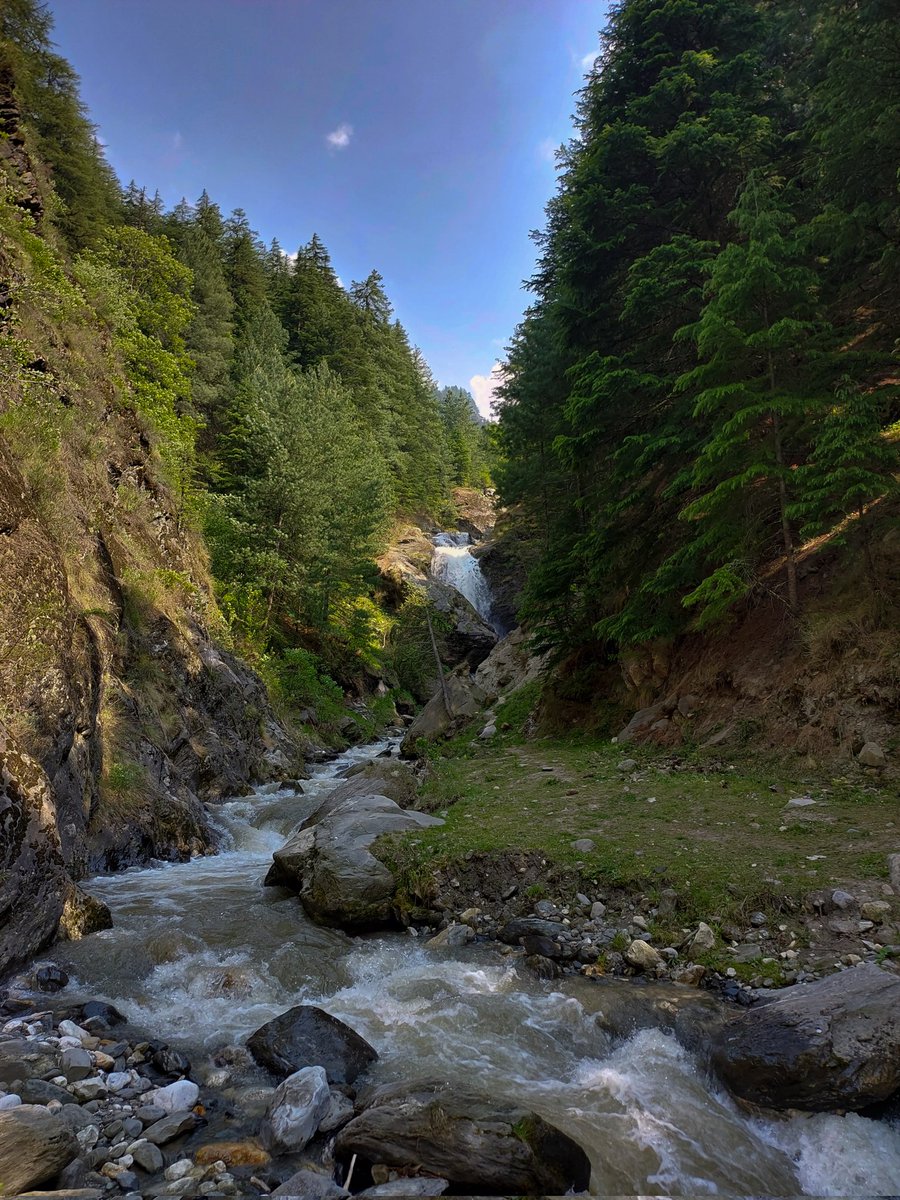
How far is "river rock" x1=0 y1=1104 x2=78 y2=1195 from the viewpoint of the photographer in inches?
114

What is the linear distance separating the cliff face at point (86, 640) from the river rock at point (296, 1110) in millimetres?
3128

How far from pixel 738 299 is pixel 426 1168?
11631mm

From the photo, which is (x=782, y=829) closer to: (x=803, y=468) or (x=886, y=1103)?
(x=886, y=1103)

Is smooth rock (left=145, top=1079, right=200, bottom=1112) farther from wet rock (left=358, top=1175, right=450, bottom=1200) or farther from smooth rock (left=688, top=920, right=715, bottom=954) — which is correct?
smooth rock (left=688, top=920, right=715, bottom=954)

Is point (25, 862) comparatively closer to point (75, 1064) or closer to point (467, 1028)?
point (75, 1064)

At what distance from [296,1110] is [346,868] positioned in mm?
3715

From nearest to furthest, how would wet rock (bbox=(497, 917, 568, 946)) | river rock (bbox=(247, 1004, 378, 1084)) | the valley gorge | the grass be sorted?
the valley gorge, river rock (bbox=(247, 1004, 378, 1084)), the grass, wet rock (bbox=(497, 917, 568, 946))

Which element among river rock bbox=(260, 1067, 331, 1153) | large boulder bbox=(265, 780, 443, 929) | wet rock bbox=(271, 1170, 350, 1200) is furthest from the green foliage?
wet rock bbox=(271, 1170, 350, 1200)

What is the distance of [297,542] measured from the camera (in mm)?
25656

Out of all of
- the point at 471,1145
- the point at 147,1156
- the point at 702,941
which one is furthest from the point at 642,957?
the point at 147,1156

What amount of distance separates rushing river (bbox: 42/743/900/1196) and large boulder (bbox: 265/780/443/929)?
29 centimetres

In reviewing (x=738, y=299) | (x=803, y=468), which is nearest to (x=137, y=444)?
(x=738, y=299)

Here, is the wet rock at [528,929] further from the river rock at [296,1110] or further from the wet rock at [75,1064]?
the wet rock at [75,1064]

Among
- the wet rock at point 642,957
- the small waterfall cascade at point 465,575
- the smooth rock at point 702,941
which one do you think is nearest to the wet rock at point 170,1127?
the wet rock at point 642,957
